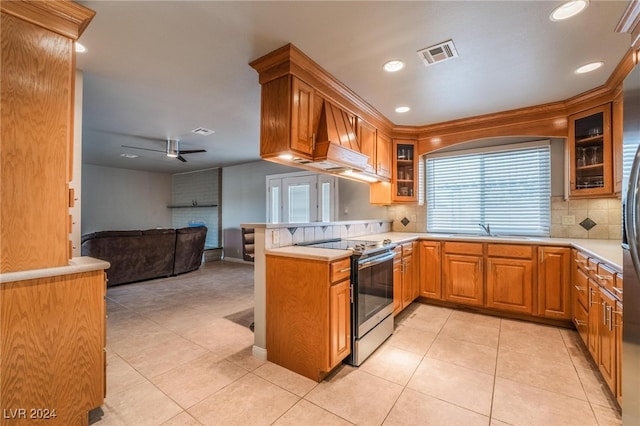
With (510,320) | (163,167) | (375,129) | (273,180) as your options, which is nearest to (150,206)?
(163,167)

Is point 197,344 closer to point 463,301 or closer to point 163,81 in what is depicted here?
point 163,81

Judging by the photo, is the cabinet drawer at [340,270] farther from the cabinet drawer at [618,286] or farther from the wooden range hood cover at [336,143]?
the cabinet drawer at [618,286]

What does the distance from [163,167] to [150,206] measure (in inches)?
63.4

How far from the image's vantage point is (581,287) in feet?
8.17

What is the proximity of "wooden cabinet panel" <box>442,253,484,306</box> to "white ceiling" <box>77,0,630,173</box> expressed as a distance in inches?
71.7

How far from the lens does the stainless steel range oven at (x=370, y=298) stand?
221 centimetres

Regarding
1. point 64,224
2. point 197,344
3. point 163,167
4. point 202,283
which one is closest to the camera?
point 64,224

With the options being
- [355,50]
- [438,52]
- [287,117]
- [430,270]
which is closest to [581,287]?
[430,270]

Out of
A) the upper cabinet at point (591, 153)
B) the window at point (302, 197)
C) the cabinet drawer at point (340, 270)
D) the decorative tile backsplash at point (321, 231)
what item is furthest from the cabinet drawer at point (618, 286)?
the window at point (302, 197)

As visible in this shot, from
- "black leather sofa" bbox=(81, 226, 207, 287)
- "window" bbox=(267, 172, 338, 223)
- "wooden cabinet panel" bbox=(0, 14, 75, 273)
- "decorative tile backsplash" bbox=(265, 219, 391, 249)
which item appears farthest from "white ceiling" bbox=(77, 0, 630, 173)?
"window" bbox=(267, 172, 338, 223)

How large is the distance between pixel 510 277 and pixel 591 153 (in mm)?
1615

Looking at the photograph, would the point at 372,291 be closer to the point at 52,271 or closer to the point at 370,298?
the point at 370,298

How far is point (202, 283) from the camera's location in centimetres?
488

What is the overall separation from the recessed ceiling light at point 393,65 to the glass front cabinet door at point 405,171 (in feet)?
5.93
